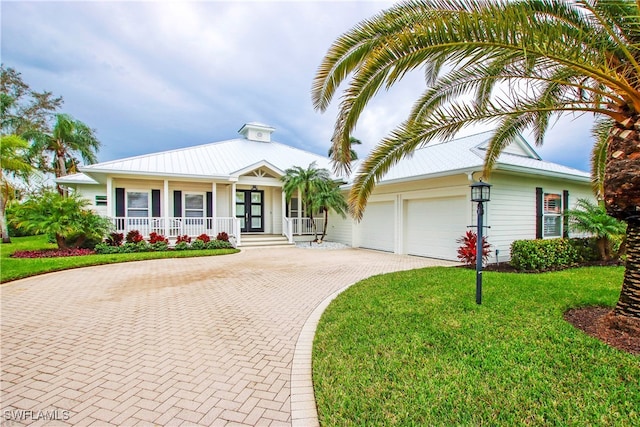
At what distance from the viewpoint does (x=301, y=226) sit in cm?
1730

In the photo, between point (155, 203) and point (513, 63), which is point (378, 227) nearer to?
point (513, 63)

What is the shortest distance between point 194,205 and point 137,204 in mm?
2580

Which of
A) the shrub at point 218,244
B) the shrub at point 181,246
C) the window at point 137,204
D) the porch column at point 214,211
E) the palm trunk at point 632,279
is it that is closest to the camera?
the palm trunk at point 632,279

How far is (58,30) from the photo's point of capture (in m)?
9.38

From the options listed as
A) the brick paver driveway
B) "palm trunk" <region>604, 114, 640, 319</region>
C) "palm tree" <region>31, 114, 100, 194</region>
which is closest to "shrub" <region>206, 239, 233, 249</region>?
the brick paver driveway

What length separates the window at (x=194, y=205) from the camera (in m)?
15.8

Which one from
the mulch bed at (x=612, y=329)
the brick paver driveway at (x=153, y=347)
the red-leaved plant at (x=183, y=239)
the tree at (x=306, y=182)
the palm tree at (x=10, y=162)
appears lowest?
the brick paver driveway at (x=153, y=347)

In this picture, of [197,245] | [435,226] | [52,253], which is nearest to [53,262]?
[52,253]

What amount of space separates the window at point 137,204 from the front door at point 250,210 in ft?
14.6

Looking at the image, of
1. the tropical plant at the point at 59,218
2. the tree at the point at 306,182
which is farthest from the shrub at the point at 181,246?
the tree at the point at 306,182

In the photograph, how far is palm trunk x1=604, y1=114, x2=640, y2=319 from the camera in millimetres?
3631

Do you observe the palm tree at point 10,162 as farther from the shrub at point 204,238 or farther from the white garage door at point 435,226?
the white garage door at point 435,226

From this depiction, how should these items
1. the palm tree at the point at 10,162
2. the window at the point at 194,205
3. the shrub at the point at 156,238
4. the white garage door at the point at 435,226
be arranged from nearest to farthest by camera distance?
1. the white garage door at the point at 435,226
2. the shrub at the point at 156,238
3. the palm tree at the point at 10,162
4. the window at the point at 194,205

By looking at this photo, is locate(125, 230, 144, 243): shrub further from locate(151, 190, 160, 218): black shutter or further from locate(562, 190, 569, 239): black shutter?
locate(562, 190, 569, 239): black shutter
